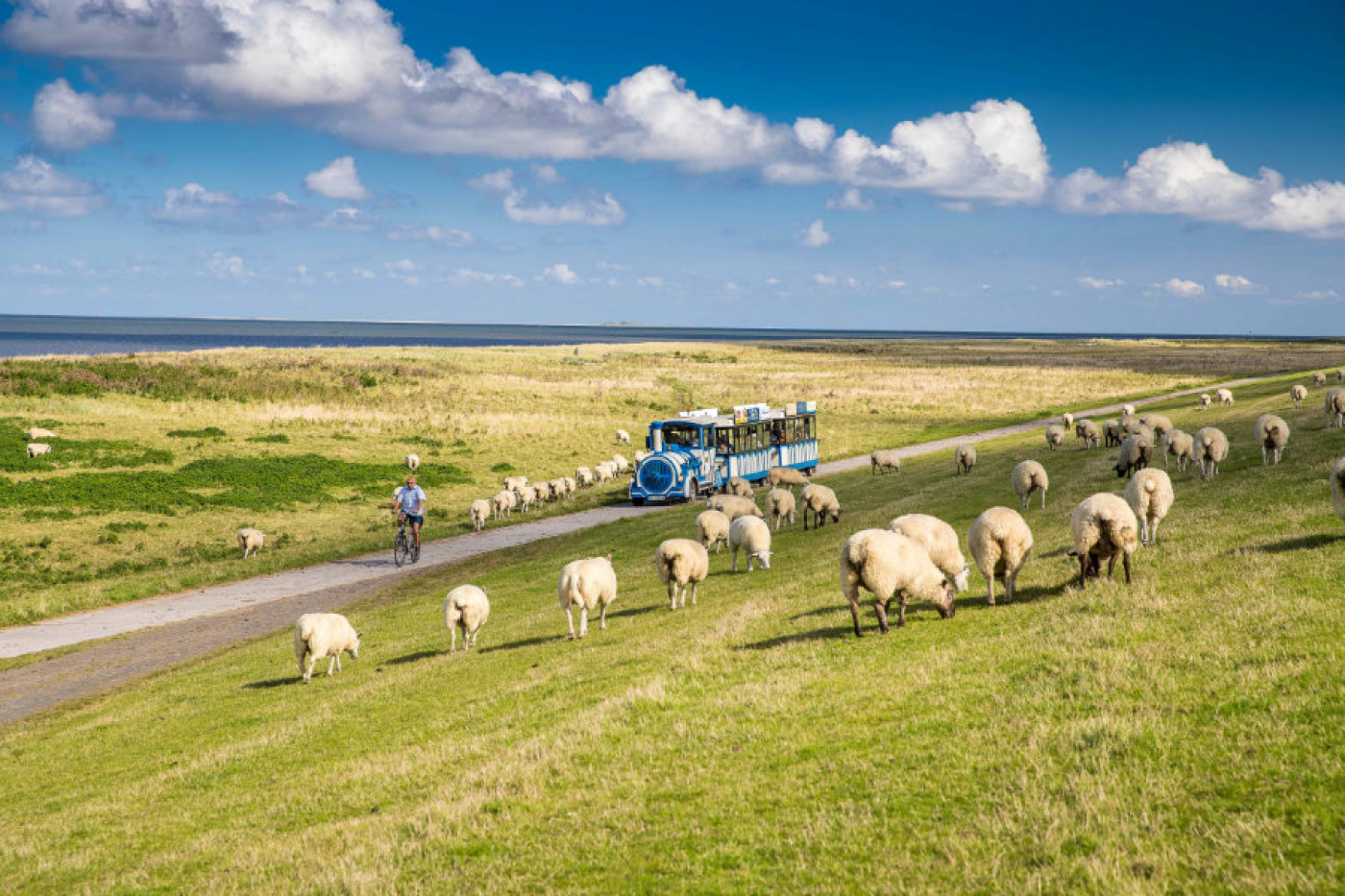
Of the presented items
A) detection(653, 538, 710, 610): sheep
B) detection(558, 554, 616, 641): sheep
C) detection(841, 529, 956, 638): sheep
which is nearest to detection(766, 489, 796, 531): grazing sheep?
detection(653, 538, 710, 610): sheep

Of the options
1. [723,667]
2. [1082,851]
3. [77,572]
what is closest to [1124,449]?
[723,667]

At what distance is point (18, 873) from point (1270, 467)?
3087 centimetres

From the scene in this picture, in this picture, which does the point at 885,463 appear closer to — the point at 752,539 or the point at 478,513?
the point at 478,513

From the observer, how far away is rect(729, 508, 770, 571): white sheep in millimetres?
26125

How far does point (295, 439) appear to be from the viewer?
61.7 meters

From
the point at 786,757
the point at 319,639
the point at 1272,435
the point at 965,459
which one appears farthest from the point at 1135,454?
the point at 319,639

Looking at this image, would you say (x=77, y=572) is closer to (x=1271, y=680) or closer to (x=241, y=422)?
(x=241, y=422)

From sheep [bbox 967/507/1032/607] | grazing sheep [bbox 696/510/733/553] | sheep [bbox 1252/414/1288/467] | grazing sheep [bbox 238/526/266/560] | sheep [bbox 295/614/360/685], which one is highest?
sheep [bbox 1252/414/1288/467]

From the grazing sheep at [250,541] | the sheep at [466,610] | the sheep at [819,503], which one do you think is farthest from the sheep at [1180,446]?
the grazing sheep at [250,541]

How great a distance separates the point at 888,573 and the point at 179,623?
2409 centimetres

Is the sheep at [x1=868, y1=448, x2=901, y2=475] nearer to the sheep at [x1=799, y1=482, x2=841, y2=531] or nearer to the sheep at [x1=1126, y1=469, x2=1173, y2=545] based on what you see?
the sheep at [x1=799, y1=482, x2=841, y2=531]

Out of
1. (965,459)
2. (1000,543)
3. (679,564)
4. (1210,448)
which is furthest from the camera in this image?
(965,459)

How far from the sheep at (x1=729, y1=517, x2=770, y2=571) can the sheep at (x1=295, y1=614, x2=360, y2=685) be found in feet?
34.0

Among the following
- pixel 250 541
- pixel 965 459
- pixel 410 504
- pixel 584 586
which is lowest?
pixel 250 541
